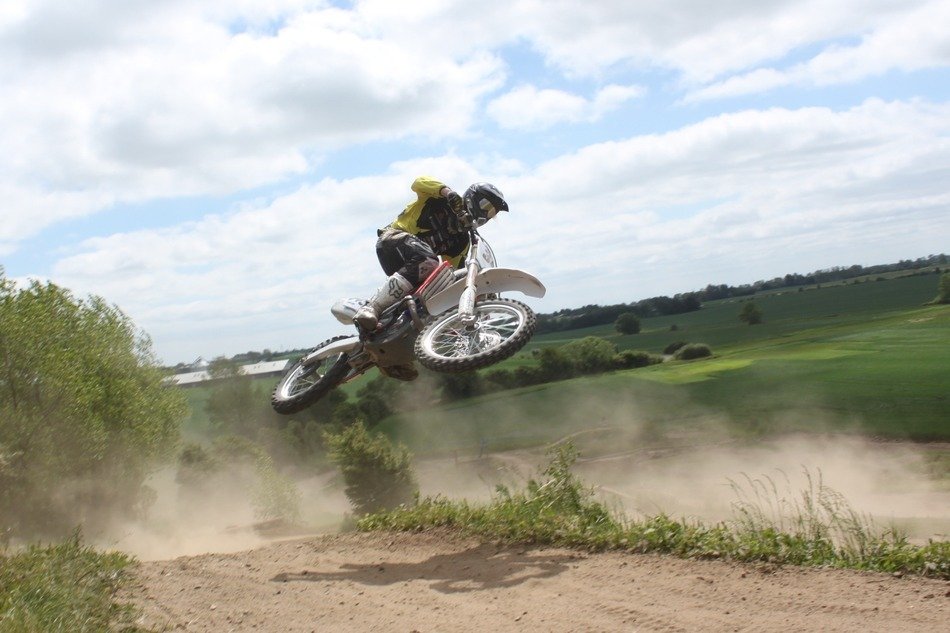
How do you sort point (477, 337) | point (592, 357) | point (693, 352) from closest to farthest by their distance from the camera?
point (477, 337) < point (592, 357) < point (693, 352)

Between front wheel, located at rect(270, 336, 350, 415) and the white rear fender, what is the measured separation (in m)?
0.06

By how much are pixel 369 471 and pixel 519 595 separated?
789 inches

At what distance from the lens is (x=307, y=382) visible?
1213 cm

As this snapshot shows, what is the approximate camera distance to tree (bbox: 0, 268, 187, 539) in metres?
28.5

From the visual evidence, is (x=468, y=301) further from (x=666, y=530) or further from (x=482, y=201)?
(x=666, y=530)

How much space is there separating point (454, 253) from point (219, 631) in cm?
539

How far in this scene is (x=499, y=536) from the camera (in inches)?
449

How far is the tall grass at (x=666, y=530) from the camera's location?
8781mm

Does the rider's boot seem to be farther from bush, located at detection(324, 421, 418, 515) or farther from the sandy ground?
bush, located at detection(324, 421, 418, 515)

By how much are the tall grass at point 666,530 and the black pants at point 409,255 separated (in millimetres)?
3525

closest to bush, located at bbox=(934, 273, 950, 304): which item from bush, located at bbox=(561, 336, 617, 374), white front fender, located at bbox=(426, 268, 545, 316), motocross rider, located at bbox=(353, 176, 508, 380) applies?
bush, located at bbox=(561, 336, 617, 374)

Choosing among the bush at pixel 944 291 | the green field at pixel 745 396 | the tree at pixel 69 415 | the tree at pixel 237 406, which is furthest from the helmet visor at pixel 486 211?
the bush at pixel 944 291

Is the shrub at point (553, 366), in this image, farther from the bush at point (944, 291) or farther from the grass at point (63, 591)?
the grass at point (63, 591)

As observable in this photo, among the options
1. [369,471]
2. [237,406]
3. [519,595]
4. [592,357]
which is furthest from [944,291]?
[519,595]
